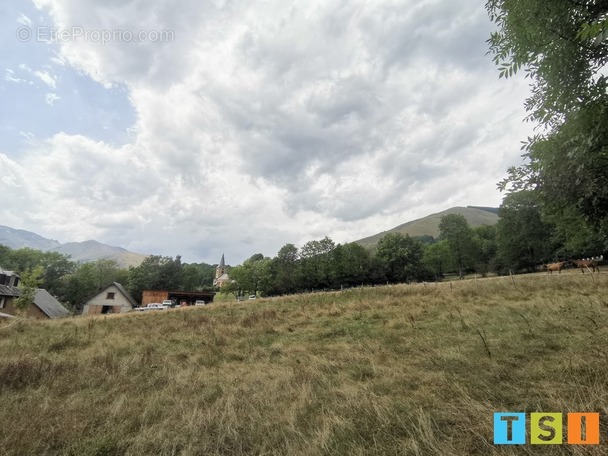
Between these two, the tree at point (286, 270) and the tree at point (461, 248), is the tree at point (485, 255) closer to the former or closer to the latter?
the tree at point (461, 248)

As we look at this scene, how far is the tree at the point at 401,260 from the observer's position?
76.2 metres

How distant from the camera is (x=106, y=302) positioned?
6050 cm

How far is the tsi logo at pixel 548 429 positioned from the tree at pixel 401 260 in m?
75.4

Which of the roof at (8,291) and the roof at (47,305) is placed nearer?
the roof at (8,291)

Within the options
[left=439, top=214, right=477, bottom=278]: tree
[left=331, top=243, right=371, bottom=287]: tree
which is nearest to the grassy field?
[left=331, top=243, right=371, bottom=287]: tree

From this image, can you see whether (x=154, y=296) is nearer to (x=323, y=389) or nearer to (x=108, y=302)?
(x=108, y=302)

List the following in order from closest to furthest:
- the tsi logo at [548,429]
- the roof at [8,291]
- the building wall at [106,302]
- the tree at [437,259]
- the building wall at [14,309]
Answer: the tsi logo at [548,429] < the roof at [8,291] < the building wall at [14,309] < the building wall at [106,302] < the tree at [437,259]

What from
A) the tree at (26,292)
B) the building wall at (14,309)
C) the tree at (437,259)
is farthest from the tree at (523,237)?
the building wall at (14,309)

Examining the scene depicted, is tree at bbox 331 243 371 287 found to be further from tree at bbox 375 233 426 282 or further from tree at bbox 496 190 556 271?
tree at bbox 496 190 556 271

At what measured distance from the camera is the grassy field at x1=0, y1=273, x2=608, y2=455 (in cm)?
381

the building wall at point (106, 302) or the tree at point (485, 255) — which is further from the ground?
the tree at point (485, 255)

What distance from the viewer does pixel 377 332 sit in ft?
34.4

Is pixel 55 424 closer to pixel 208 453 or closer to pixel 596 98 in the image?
pixel 208 453

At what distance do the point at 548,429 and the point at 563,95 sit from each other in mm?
4991
